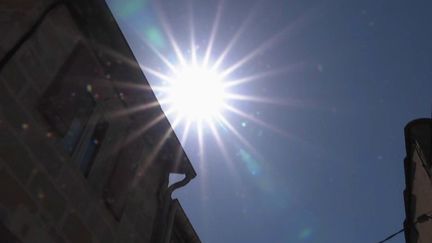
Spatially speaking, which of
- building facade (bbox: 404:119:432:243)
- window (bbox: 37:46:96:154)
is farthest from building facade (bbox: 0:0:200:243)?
building facade (bbox: 404:119:432:243)

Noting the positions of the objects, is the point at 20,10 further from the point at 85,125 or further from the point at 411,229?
the point at 411,229

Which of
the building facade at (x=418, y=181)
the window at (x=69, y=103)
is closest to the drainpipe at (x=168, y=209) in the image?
the window at (x=69, y=103)

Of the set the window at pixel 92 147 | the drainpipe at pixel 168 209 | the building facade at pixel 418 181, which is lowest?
the building facade at pixel 418 181

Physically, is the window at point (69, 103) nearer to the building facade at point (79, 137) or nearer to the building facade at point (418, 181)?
the building facade at point (79, 137)

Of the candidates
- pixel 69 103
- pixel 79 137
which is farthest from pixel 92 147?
pixel 69 103

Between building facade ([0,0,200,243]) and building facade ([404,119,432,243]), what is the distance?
3.57 meters

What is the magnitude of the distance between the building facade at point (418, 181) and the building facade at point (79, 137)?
3.57 metres

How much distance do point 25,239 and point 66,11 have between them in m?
2.56

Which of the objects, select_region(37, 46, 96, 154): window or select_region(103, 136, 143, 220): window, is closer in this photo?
select_region(37, 46, 96, 154): window

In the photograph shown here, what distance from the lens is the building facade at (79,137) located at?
157 inches

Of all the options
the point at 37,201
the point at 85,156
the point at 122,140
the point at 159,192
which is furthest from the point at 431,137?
the point at 37,201

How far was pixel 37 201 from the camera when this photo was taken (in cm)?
409

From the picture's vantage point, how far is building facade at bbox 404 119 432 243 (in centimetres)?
669

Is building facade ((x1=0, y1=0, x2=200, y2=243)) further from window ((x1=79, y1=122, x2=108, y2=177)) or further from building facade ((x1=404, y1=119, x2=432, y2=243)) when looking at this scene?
building facade ((x1=404, y1=119, x2=432, y2=243))
